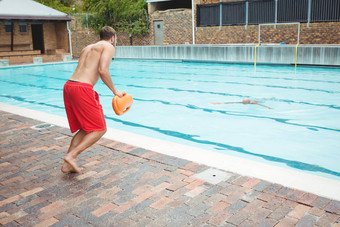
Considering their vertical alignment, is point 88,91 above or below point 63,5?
below

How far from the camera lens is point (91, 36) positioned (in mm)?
28938

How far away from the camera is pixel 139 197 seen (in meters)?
3.25

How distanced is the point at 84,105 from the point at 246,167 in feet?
6.30

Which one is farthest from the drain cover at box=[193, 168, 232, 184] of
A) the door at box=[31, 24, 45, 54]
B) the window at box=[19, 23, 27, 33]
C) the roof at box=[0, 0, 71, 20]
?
the door at box=[31, 24, 45, 54]

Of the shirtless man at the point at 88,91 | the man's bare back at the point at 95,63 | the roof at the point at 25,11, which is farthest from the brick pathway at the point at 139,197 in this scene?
the roof at the point at 25,11

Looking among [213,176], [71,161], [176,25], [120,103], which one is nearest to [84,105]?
[120,103]

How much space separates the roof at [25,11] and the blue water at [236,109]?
9.46 metres

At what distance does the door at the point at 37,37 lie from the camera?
28688 millimetres

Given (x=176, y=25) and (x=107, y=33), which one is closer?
(x=107, y=33)

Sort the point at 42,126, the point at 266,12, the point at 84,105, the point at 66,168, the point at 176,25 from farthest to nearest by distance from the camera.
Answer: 1. the point at 176,25
2. the point at 266,12
3. the point at 42,126
4. the point at 66,168
5. the point at 84,105

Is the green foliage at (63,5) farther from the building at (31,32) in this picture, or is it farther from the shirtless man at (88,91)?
the shirtless man at (88,91)

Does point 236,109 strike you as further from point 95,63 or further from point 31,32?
point 31,32

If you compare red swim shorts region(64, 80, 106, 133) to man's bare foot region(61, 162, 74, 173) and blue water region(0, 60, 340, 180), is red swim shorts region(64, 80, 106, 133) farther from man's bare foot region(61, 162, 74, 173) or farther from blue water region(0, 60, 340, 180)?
blue water region(0, 60, 340, 180)

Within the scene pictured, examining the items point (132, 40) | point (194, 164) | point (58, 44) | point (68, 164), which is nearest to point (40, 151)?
point (68, 164)
